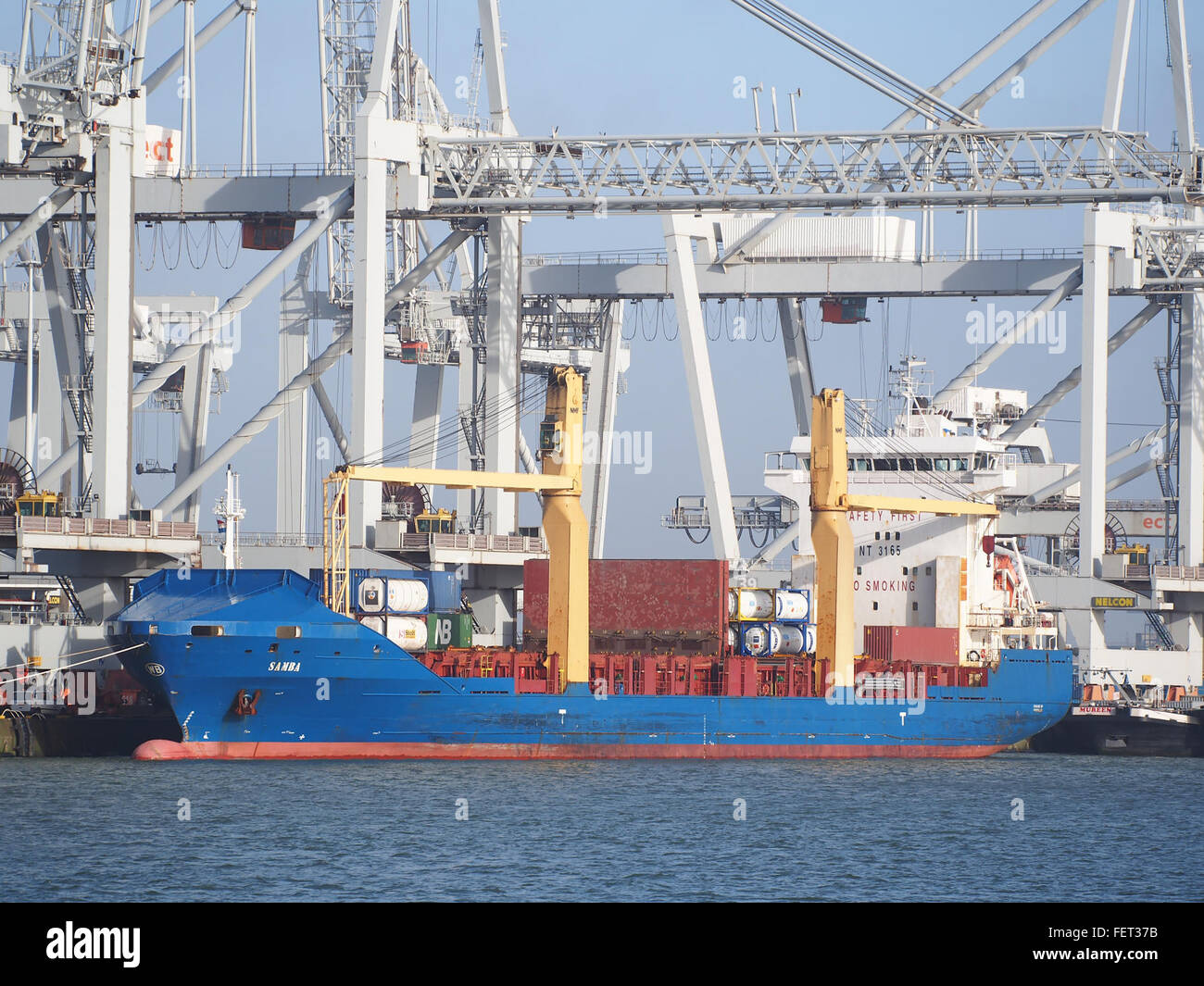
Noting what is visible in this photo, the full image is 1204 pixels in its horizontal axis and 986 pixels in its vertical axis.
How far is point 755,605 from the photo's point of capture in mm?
45812

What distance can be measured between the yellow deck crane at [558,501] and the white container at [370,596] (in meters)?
0.37

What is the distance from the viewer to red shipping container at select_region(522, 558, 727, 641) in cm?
4394

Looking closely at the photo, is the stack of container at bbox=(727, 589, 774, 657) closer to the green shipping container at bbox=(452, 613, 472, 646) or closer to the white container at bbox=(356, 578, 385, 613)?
the green shipping container at bbox=(452, 613, 472, 646)

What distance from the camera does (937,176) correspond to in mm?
45906

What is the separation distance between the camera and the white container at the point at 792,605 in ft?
153

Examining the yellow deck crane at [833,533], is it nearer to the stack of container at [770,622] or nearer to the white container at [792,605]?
the stack of container at [770,622]

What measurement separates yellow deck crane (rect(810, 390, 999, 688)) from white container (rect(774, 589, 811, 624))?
1.39 metres

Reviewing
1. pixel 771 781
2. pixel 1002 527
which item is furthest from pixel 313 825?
pixel 1002 527

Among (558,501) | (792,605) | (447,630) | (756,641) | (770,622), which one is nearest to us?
(558,501)

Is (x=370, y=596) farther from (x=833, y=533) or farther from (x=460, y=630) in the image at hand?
(x=833, y=533)

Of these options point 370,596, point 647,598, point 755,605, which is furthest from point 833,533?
point 370,596

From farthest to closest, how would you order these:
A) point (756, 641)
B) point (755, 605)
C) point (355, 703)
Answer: point (755, 605)
point (756, 641)
point (355, 703)

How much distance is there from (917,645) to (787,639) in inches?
178

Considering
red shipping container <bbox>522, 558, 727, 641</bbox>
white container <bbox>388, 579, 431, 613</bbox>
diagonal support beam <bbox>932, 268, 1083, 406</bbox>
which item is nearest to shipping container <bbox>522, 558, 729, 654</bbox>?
red shipping container <bbox>522, 558, 727, 641</bbox>
